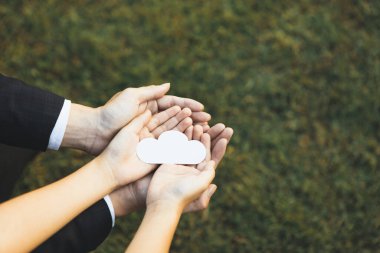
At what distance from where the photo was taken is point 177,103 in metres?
2.31

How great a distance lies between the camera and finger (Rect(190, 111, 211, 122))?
2279 mm

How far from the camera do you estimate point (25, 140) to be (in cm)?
210

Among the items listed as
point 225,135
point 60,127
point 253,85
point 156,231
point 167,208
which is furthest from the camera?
point 253,85

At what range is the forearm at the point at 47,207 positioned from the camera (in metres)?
1.70

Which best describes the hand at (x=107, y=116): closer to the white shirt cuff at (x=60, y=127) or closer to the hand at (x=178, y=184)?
the white shirt cuff at (x=60, y=127)

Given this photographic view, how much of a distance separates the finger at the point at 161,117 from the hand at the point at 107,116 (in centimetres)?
6

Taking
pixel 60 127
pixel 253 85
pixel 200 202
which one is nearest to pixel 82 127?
pixel 60 127

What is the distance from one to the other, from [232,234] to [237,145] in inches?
23.3

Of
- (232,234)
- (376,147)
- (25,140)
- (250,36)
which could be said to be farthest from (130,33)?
(376,147)

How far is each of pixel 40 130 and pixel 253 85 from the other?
159 cm

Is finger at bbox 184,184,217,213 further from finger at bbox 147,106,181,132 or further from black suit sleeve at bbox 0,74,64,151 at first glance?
black suit sleeve at bbox 0,74,64,151

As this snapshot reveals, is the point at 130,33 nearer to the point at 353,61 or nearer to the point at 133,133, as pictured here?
the point at 133,133

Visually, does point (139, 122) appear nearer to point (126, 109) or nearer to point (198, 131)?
point (126, 109)

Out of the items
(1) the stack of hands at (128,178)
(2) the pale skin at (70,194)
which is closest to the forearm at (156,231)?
(1) the stack of hands at (128,178)
